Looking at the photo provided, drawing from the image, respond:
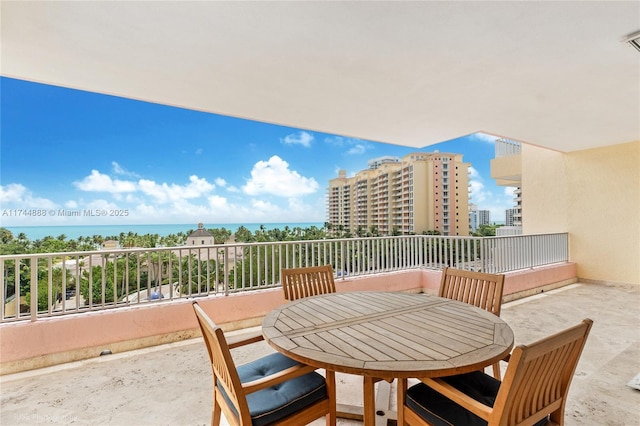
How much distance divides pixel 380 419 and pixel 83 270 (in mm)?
3165

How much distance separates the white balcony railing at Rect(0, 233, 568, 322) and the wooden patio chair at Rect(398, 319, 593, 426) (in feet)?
9.37

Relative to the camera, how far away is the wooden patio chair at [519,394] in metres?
1.02

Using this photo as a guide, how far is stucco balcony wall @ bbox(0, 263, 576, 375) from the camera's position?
2641 millimetres

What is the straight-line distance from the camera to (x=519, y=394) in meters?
1.07

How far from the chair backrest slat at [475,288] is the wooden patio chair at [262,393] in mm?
1400

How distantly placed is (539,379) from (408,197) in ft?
61.7

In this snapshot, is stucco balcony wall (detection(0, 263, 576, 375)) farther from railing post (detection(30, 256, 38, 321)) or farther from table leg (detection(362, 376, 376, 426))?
table leg (detection(362, 376, 376, 426))

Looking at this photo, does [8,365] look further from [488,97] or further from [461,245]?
[461,245]

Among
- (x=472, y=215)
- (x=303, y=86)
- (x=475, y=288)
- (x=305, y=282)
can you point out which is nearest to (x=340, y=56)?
(x=303, y=86)

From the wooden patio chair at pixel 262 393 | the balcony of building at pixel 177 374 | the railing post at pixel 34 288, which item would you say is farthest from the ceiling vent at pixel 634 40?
the railing post at pixel 34 288

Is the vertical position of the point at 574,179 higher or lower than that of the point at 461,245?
higher

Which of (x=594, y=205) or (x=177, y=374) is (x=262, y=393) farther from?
(x=594, y=205)

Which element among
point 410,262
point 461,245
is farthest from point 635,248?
point 410,262

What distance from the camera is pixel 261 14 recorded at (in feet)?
6.61
